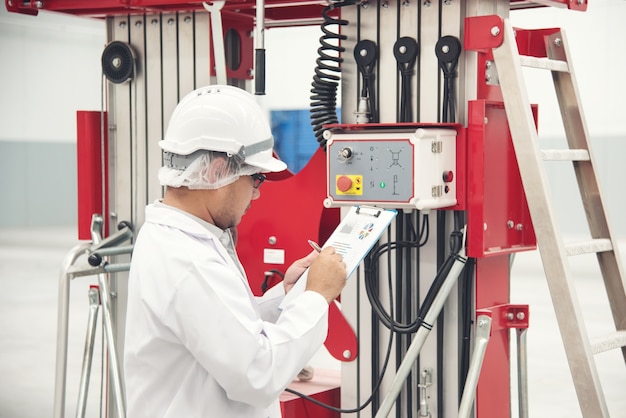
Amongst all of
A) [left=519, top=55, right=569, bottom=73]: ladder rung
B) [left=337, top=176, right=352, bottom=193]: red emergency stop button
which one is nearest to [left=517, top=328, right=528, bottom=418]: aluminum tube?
[left=337, top=176, right=352, bottom=193]: red emergency stop button

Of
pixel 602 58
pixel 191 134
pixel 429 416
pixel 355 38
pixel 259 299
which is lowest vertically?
pixel 429 416

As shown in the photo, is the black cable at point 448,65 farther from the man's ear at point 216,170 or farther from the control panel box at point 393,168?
the man's ear at point 216,170

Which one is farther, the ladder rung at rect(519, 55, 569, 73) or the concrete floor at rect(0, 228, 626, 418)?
the concrete floor at rect(0, 228, 626, 418)

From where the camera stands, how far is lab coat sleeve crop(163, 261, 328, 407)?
210cm

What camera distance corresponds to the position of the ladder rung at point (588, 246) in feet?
10.2

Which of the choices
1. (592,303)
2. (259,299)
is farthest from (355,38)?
(592,303)

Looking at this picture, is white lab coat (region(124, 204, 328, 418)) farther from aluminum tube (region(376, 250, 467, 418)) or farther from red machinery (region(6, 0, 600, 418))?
red machinery (region(6, 0, 600, 418))

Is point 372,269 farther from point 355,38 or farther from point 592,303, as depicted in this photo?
point 592,303

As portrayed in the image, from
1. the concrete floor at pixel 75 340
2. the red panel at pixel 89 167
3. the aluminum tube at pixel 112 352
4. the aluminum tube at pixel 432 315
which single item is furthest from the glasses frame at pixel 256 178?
the concrete floor at pixel 75 340

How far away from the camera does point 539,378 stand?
22.2 feet

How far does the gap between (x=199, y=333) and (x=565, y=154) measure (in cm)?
165

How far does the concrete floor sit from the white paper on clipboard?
3.55 meters

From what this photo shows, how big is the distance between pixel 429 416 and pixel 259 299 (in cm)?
99

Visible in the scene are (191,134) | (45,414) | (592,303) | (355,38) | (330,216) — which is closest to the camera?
(191,134)
